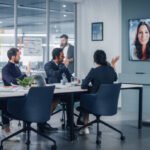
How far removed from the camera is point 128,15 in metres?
8.01

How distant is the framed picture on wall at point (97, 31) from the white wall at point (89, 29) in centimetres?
8

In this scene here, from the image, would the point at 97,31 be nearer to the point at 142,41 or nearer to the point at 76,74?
the point at 76,74

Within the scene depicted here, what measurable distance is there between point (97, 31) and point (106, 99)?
3737mm

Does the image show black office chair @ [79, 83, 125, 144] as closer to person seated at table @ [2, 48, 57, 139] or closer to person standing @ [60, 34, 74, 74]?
person seated at table @ [2, 48, 57, 139]

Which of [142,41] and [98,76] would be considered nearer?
[98,76]

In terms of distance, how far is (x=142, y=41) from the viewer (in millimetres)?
7844

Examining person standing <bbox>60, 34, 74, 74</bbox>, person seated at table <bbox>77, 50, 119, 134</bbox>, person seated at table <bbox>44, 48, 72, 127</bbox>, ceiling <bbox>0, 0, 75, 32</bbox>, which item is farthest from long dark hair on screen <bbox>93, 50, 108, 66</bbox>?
ceiling <bbox>0, 0, 75, 32</bbox>

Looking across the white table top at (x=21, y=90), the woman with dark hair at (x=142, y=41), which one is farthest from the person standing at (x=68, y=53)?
the white table top at (x=21, y=90)

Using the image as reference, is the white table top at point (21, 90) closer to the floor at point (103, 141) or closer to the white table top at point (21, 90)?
the white table top at point (21, 90)

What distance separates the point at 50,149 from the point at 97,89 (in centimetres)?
105

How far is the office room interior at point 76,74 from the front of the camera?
198 inches

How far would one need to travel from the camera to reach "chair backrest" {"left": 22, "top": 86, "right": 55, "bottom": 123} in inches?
182

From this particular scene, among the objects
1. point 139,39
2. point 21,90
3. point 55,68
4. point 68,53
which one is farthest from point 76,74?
point 21,90

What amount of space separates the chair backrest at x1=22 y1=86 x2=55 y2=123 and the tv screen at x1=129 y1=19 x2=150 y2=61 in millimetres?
3496
